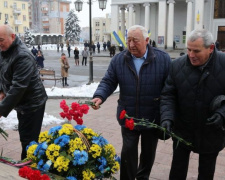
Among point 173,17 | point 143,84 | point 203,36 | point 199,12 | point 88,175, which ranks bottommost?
point 88,175

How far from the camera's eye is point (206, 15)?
129ft

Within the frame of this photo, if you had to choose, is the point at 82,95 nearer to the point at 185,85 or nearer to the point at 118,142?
the point at 118,142

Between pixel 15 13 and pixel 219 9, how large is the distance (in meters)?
53.3

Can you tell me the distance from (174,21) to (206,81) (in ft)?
138

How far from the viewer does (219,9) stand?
38.7 metres

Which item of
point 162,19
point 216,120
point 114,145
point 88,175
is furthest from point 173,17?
point 88,175

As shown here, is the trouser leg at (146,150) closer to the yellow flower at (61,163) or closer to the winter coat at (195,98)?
the winter coat at (195,98)

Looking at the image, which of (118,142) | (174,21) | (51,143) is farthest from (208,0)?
(51,143)

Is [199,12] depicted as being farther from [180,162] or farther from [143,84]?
[180,162]

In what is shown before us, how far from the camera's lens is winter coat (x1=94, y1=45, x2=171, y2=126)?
9.73 feet

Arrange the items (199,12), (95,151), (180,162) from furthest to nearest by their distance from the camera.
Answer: (199,12)
(180,162)
(95,151)

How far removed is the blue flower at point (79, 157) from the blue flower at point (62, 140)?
117 mm

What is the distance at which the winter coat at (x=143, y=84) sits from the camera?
2.97m

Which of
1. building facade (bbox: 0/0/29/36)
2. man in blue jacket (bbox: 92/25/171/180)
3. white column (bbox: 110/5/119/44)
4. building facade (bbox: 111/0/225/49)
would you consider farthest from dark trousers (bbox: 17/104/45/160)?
building facade (bbox: 0/0/29/36)
